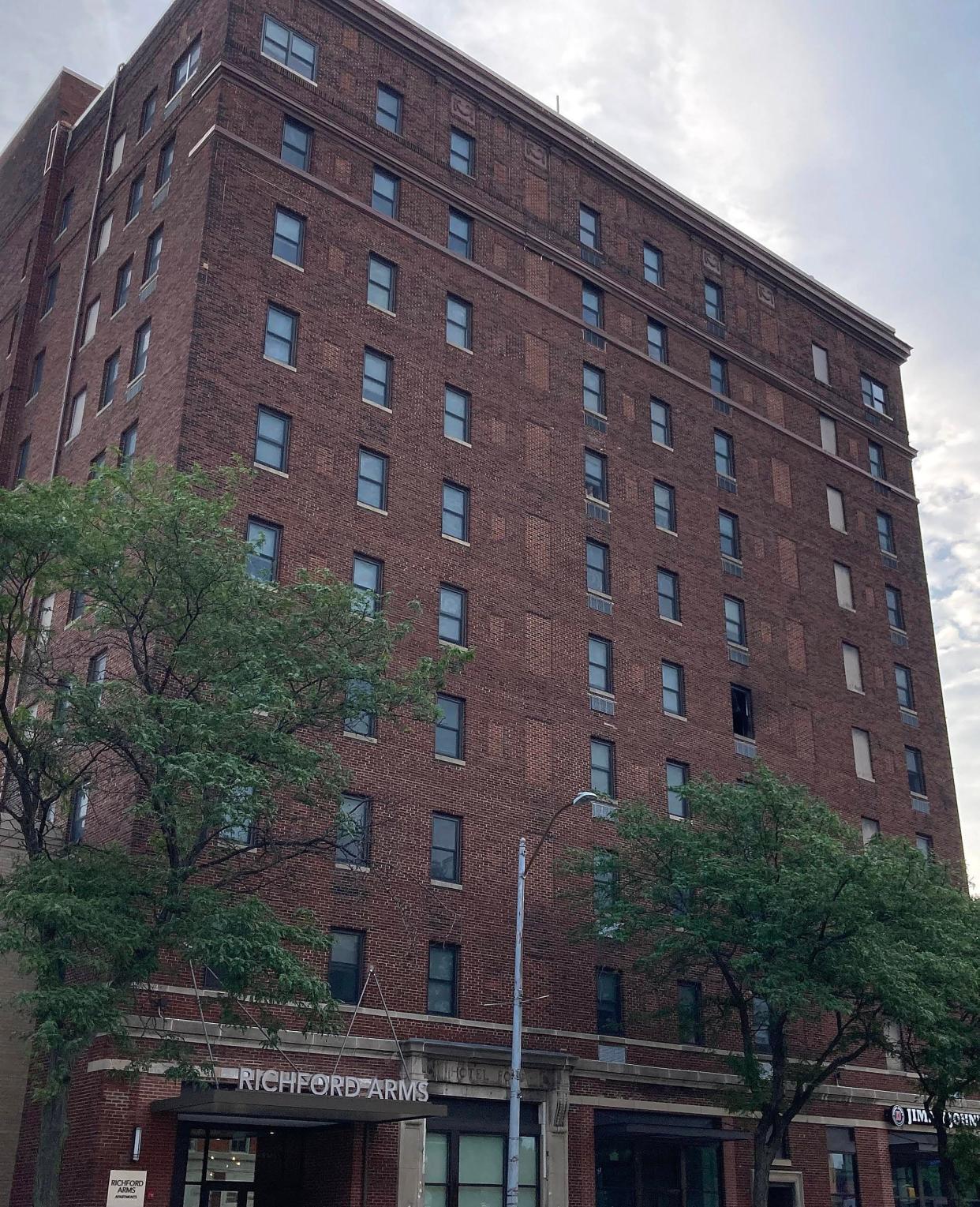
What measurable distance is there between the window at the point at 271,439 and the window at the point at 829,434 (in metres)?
29.2

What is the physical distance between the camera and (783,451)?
57531mm

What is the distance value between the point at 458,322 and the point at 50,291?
57.1 feet

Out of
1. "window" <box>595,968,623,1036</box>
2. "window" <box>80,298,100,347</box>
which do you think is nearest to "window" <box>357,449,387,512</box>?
"window" <box>80,298,100,347</box>

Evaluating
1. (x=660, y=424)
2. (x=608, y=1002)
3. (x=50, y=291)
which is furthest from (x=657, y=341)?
(x=608, y=1002)

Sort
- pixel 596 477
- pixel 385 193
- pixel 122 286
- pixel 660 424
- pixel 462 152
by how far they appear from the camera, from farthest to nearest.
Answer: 1. pixel 660 424
2. pixel 462 152
3. pixel 596 477
4. pixel 385 193
5. pixel 122 286

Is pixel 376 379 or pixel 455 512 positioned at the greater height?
pixel 376 379

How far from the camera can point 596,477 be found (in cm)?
4834

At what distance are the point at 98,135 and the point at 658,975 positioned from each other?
37883 mm

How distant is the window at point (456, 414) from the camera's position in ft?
145

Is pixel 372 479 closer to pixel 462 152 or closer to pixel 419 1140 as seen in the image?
pixel 462 152

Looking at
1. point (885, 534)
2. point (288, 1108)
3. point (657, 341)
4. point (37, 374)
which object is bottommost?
point (288, 1108)

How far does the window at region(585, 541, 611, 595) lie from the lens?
4619 centimetres

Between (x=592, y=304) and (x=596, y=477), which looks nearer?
(x=596, y=477)

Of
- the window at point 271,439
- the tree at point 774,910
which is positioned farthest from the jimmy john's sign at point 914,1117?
→ the window at point 271,439
